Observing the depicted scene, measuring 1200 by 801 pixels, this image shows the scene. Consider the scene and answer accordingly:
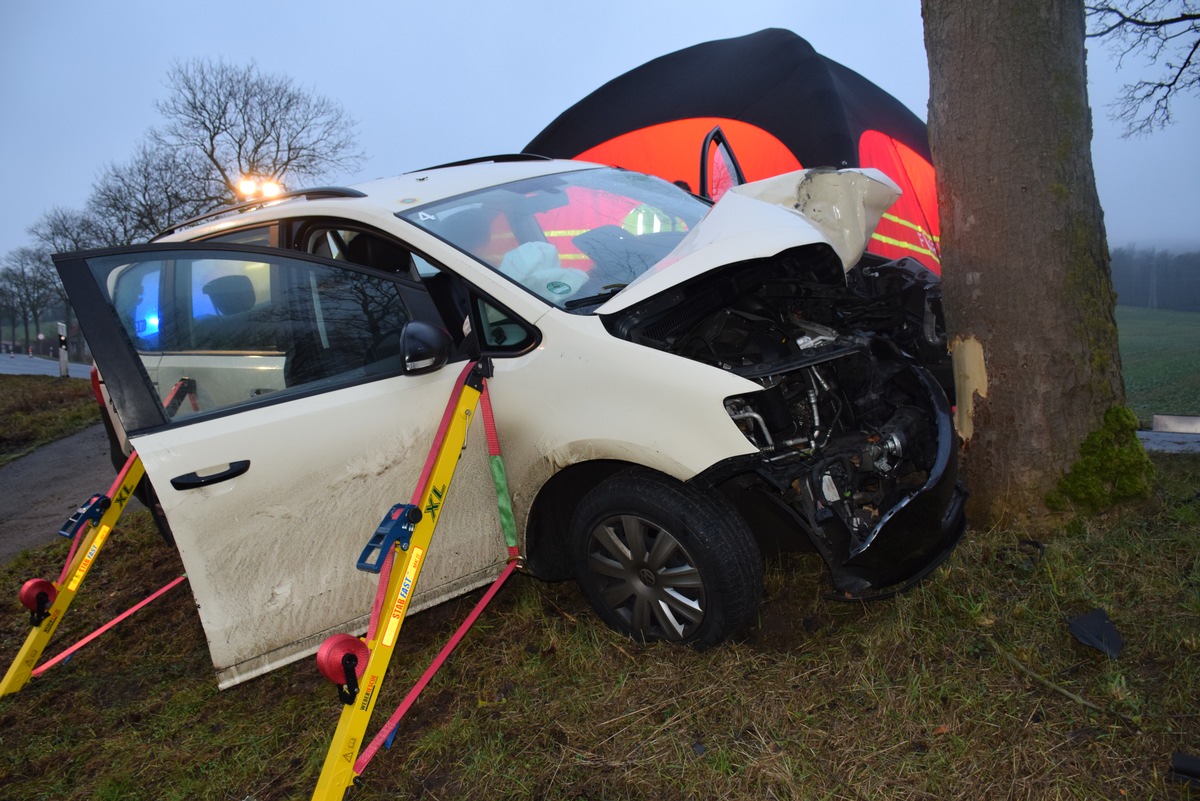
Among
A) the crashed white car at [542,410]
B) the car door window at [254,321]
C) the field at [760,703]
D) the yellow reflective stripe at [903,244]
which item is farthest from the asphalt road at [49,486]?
the yellow reflective stripe at [903,244]

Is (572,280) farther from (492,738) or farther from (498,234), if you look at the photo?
(492,738)

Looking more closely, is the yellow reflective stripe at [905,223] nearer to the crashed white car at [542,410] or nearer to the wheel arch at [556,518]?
the crashed white car at [542,410]

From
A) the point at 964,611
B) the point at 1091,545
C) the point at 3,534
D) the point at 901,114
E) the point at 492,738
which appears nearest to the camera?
the point at 492,738

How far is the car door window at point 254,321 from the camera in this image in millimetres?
2746

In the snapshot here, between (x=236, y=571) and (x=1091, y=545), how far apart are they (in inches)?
120

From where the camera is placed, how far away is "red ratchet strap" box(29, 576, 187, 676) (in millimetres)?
3244

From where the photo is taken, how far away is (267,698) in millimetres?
3016

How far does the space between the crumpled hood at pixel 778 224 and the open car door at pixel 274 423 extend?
82cm

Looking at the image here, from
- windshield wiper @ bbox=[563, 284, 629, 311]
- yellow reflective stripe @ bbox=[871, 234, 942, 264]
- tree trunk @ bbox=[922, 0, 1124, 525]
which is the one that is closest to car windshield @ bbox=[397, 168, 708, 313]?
Answer: windshield wiper @ bbox=[563, 284, 629, 311]

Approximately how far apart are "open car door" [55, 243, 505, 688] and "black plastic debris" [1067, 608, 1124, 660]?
1966 millimetres

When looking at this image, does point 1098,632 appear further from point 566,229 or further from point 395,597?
point 566,229

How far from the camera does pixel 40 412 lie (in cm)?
1080

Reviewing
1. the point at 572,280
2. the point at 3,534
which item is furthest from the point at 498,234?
the point at 3,534

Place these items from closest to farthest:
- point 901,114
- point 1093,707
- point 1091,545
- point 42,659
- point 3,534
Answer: point 1093,707 < point 1091,545 < point 42,659 < point 3,534 < point 901,114
